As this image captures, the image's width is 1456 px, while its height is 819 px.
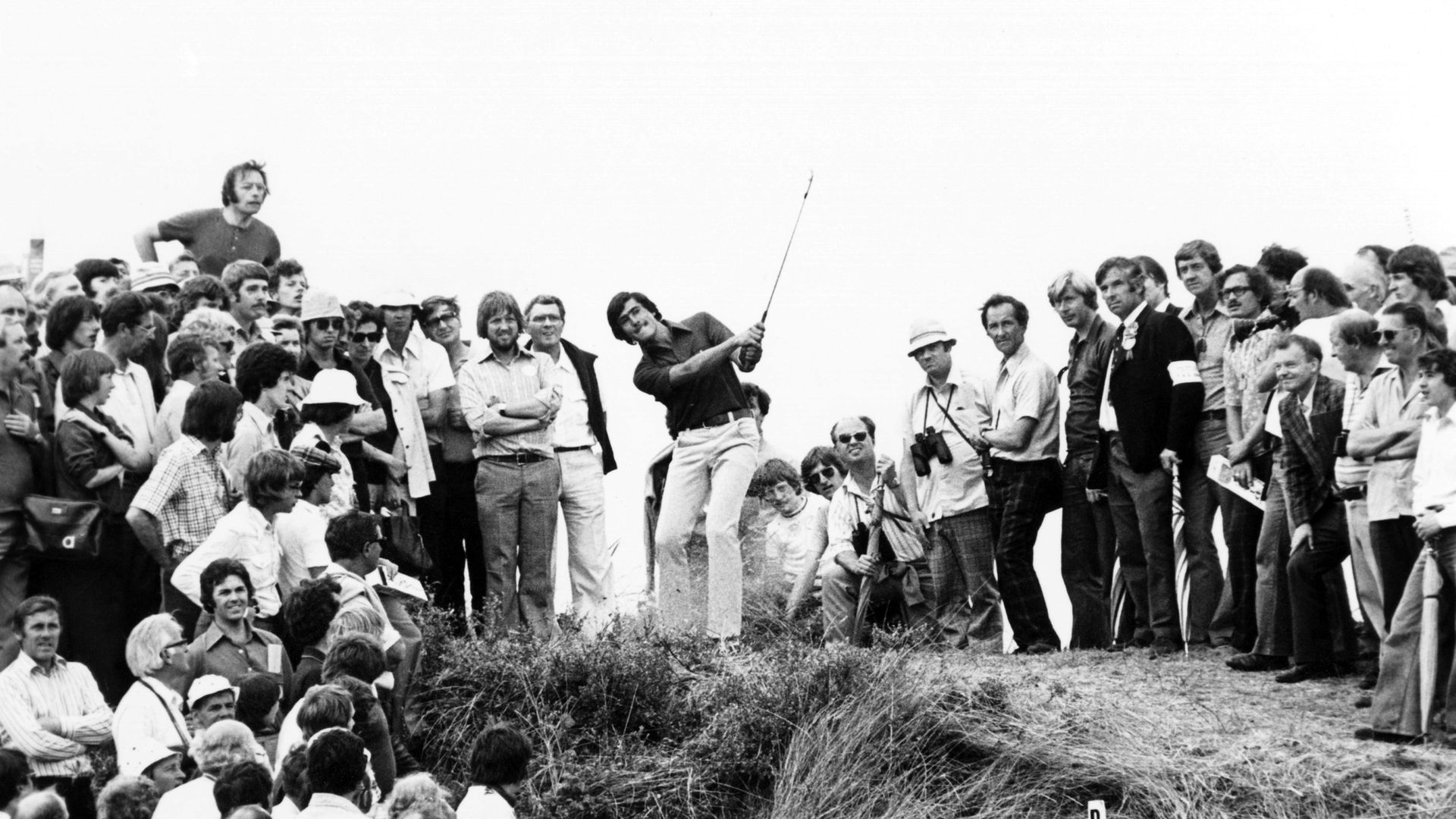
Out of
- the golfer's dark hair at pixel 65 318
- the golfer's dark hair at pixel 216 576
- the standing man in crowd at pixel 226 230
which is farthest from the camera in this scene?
the standing man in crowd at pixel 226 230

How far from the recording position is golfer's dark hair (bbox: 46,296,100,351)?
10.0 m

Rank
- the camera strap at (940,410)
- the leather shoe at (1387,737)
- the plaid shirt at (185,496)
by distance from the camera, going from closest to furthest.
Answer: the leather shoe at (1387,737) < the plaid shirt at (185,496) < the camera strap at (940,410)

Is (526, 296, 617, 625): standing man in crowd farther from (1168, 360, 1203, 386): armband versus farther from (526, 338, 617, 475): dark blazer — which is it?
(1168, 360, 1203, 386): armband

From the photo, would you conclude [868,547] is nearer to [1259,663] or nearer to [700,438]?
[700,438]

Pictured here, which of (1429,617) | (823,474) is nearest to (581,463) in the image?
(823,474)

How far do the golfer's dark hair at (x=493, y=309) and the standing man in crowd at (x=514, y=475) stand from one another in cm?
3

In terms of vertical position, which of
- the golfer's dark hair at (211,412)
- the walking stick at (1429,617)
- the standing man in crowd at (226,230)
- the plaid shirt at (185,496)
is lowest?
the walking stick at (1429,617)

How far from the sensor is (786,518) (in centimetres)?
1286

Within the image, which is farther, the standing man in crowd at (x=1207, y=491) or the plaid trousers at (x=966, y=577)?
the plaid trousers at (x=966, y=577)

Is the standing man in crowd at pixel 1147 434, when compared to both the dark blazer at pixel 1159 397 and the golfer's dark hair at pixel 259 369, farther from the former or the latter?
the golfer's dark hair at pixel 259 369

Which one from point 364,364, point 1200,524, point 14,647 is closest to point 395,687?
point 14,647

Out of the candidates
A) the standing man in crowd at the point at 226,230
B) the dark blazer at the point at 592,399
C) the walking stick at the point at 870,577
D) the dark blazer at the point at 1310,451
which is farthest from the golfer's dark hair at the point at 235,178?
the dark blazer at the point at 1310,451

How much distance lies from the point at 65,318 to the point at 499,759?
12.6ft

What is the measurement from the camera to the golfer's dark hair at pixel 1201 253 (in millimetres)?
11250
